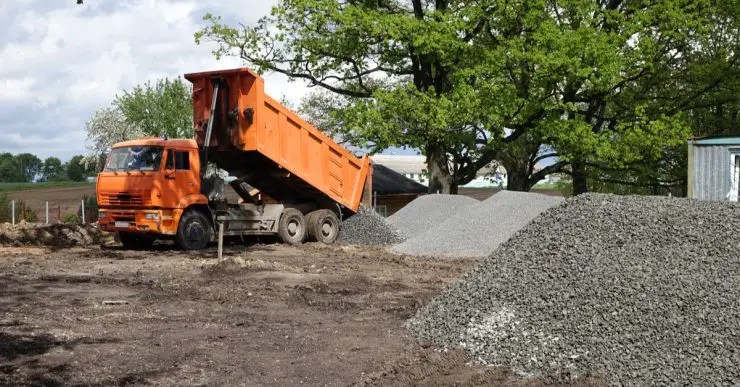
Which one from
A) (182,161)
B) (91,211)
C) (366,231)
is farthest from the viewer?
(91,211)

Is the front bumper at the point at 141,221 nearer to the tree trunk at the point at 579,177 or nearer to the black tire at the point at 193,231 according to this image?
the black tire at the point at 193,231

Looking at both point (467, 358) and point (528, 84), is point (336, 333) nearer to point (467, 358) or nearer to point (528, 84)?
point (467, 358)

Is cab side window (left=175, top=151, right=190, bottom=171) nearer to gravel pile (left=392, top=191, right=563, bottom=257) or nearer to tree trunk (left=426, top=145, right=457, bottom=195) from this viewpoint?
gravel pile (left=392, top=191, right=563, bottom=257)

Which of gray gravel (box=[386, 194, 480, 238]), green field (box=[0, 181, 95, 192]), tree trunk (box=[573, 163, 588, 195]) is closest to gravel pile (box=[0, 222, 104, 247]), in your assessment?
gray gravel (box=[386, 194, 480, 238])

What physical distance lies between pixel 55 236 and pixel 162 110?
24.0 metres

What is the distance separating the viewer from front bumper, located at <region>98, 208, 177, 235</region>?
16938 mm

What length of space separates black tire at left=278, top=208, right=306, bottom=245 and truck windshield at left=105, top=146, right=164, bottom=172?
3.65 metres

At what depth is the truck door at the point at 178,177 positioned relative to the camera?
17047mm

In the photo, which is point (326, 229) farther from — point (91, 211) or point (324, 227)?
point (91, 211)

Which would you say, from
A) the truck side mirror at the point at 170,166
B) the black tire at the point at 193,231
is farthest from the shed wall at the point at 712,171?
the truck side mirror at the point at 170,166

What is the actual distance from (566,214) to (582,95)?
18.8 meters

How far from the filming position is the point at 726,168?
18.0 m

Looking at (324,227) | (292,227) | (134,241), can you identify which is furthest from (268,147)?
(134,241)

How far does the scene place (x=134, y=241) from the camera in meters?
18.8
